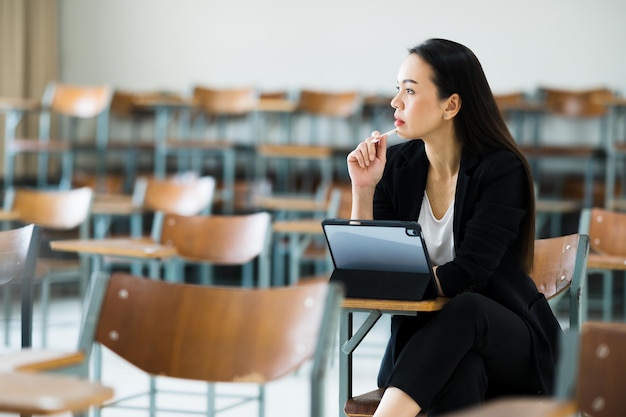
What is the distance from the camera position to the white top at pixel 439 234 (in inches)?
95.6

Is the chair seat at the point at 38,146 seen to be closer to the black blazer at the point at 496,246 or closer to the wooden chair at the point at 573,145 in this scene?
the wooden chair at the point at 573,145

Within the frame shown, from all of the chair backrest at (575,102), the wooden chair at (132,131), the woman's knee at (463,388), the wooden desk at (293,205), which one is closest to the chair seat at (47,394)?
the woman's knee at (463,388)

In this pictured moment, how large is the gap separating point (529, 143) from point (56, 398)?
677 cm

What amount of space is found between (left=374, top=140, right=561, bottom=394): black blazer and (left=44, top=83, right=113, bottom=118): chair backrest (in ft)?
17.8

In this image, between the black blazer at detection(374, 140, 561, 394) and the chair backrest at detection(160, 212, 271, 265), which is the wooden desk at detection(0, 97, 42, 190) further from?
the black blazer at detection(374, 140, 561, 394)

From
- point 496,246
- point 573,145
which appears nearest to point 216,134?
point 573,145

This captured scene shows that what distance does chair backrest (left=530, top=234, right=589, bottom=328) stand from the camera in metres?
2.43

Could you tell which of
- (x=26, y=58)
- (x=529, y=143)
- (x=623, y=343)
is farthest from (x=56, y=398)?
(x=26, y=58)

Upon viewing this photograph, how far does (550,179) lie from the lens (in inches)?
306

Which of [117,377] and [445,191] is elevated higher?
[445,191]

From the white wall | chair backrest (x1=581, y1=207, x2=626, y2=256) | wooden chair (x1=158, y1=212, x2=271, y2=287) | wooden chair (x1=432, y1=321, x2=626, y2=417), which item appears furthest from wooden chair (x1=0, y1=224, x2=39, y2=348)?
the white wall

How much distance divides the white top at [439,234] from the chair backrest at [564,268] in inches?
9.1

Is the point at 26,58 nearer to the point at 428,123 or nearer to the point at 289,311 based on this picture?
the point at 428,123

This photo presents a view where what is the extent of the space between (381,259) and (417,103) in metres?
0.43
